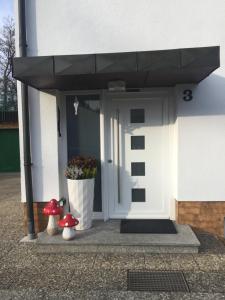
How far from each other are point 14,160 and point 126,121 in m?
10.3

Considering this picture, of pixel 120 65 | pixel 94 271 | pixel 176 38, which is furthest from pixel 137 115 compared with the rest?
pixel 94 271

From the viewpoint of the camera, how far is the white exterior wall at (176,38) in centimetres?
484

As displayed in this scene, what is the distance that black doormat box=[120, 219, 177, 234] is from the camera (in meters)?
4.78

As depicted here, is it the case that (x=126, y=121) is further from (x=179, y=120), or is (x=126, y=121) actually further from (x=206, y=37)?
(x=206, y=37)

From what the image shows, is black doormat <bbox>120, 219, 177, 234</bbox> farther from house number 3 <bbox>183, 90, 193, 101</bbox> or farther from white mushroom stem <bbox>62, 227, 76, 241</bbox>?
house number 3 <bbox>183, 90, 193, 101</bbox>

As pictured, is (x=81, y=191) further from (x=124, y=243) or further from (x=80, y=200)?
(x=124, y=243)

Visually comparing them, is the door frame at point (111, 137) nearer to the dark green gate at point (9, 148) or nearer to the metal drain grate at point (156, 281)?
the metal drain grate at point (156, 281)

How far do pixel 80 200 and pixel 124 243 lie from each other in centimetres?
99

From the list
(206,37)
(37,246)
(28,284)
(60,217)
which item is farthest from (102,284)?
(206,37)

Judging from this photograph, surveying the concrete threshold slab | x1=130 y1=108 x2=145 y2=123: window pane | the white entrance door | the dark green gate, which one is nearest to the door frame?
the white entrance door

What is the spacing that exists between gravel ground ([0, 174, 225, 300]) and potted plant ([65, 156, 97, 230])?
2.17 feet

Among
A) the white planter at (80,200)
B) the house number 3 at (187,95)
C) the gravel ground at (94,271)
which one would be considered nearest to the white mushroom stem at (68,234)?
the gravel ground at (94,271)

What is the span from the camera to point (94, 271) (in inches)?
152

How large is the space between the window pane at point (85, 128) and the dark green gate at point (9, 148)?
972 cm
